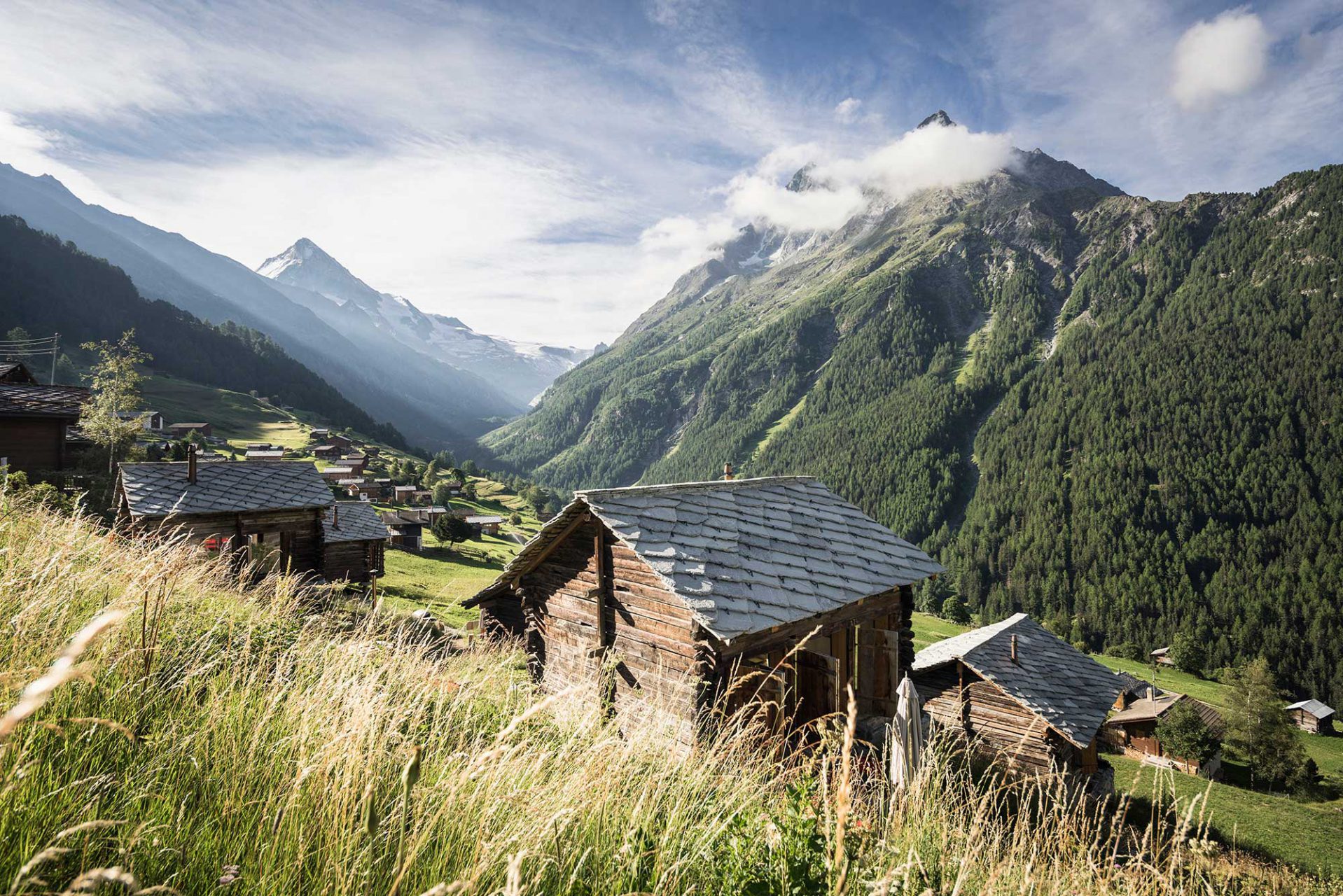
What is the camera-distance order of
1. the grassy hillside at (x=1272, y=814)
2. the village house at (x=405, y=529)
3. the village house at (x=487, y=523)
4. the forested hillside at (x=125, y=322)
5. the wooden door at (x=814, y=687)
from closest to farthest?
the wooden door at (x=814, y=687) → the grassy hillside at (x=1272, y=814) → the village house at (x=405, y=529) → the village house at (x=487, y=523) → the forested hillside at (x=125, y=322)

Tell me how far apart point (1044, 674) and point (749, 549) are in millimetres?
19475

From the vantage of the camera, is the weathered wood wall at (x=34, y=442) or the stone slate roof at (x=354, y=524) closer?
the weathered wood wall at (x=34, y=442)

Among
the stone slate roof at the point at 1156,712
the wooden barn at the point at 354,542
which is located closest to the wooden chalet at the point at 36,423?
the wooden barn at the point at 354,542

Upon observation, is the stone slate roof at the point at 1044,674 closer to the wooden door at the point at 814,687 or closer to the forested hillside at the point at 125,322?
the wooden door at the point at 814,687

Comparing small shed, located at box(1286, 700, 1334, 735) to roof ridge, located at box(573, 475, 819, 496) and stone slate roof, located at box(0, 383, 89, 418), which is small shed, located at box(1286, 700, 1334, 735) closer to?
roof ridge, located at box(573, 475, 819, 496)

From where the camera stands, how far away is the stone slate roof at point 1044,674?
21422 millimetres

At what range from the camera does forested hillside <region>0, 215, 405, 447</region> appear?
4899 inches

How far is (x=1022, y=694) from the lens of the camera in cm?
2184

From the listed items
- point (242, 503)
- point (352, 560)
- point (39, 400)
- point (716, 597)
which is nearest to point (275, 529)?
point (242, 503)

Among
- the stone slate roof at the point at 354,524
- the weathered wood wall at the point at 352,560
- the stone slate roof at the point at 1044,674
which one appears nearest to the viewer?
the stone slate roof at the point at 1044,674

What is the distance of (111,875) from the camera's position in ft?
3.66

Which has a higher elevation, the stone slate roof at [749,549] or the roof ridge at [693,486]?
the roof ridge at [693,486]

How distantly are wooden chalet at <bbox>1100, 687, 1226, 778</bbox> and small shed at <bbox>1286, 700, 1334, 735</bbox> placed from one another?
32126 millimetres

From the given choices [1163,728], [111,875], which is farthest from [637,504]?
[1163,728]
